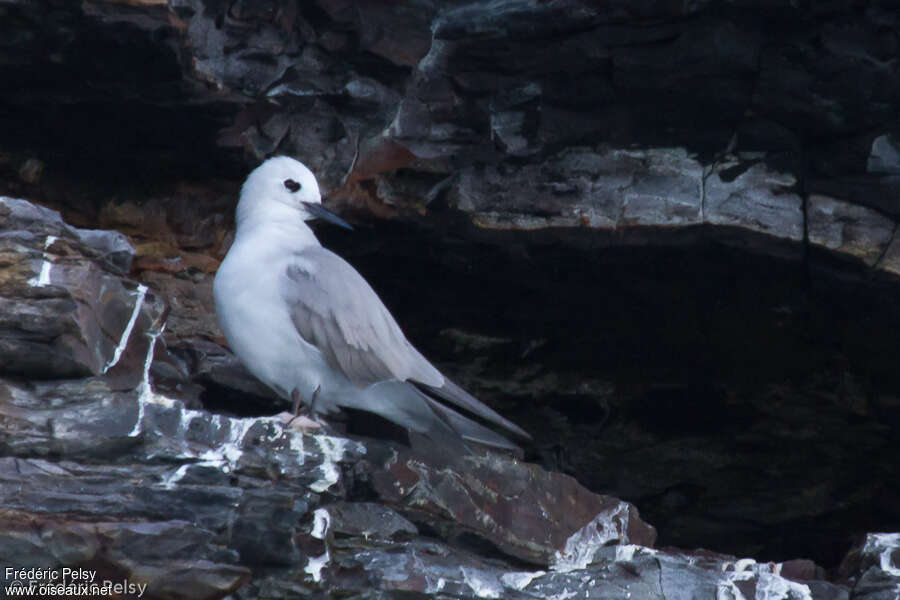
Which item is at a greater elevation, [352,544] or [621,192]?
[621,192]

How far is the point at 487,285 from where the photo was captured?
26.7ft

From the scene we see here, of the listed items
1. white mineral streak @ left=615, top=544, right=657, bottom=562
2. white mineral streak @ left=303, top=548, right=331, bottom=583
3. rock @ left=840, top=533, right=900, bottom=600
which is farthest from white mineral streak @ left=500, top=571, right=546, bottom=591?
rock @ left=840, top=533, right=900, bottom=600

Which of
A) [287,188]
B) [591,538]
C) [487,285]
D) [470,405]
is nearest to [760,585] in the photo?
[591,538]

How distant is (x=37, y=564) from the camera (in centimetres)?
512

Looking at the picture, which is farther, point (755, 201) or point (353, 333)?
point (755, 201)

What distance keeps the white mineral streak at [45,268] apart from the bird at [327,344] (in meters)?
0.87

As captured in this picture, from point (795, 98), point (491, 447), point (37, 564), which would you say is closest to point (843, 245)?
point (795, 98)

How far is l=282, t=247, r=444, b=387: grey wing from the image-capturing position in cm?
634

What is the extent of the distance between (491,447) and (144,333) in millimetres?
1693

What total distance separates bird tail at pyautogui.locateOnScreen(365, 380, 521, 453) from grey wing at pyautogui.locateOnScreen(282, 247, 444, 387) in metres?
0.09

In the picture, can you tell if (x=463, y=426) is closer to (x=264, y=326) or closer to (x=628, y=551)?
(x=628, y=551)

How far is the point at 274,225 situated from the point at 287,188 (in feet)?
0.79

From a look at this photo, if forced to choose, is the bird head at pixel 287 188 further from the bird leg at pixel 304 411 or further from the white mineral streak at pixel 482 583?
the white mineral streak at pixel 482 583

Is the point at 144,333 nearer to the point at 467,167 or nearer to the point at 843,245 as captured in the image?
the point at 467,167
